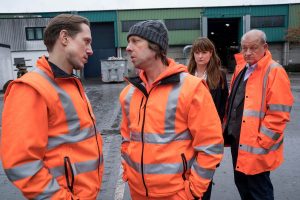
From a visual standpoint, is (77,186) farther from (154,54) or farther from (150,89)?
(154,54)

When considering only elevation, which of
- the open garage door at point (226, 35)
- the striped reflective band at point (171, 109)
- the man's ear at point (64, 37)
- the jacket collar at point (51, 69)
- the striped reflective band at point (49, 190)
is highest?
the open garage door at point (226, 35)

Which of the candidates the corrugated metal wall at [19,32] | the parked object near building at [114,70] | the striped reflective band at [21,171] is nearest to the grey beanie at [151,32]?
the striped reflective band at [21,171]

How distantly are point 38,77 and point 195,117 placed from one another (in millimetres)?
1103

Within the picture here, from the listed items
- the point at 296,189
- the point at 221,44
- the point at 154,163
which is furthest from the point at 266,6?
the point at 154,163

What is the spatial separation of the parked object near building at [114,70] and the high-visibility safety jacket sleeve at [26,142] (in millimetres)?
22311

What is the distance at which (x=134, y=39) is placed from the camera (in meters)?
2.41

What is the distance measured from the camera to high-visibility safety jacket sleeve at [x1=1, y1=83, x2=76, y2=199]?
1.80 metres

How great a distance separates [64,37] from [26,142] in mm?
734

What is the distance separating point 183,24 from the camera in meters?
34.6

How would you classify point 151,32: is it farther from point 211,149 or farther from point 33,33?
point 33,33

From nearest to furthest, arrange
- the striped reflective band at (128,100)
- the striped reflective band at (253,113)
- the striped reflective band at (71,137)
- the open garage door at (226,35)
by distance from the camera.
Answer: the striped reflective band at (71,137) → the striped reflective band at (128,100) → the striped reflective band at (253,113) → the open garage door at (226,35)

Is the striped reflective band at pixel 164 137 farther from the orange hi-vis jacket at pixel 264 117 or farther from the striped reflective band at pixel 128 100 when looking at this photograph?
the orange hi-vis jacket at pixel 264 117

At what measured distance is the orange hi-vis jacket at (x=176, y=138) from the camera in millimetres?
2256

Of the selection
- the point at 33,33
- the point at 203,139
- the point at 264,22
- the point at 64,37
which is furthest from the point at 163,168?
the point at 264,22
